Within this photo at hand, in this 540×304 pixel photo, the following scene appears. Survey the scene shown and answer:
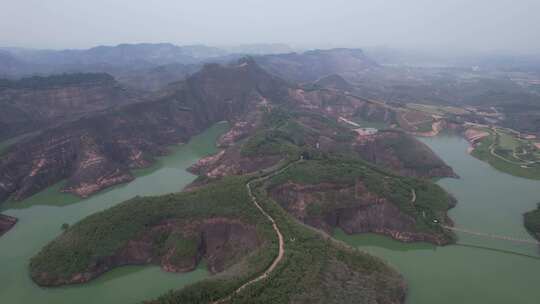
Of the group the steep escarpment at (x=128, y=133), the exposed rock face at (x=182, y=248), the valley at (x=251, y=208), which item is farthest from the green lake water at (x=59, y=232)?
the steep escarpment at (x=128, y=133)

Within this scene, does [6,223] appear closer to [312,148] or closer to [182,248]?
[182,248]

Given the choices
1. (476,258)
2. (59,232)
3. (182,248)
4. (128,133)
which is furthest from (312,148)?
(128,133)

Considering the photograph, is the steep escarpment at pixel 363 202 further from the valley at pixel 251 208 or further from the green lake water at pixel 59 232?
the green lake water at pixel 59 232

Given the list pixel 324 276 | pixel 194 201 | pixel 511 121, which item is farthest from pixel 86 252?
pixel 511 121

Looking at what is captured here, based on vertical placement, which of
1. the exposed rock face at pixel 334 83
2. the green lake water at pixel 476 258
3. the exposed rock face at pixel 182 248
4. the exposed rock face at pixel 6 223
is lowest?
the exposed rock face at pixel 6 223

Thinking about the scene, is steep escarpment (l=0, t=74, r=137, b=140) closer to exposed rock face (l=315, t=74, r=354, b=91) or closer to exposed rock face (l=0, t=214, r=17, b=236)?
exposed rock face (l=0, t=214, r=17, b=236)

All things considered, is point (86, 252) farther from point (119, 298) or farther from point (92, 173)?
point (92, 173)

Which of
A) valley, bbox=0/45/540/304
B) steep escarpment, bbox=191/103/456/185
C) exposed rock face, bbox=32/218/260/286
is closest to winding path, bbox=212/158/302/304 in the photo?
valley, bbox=0/45/540/304
